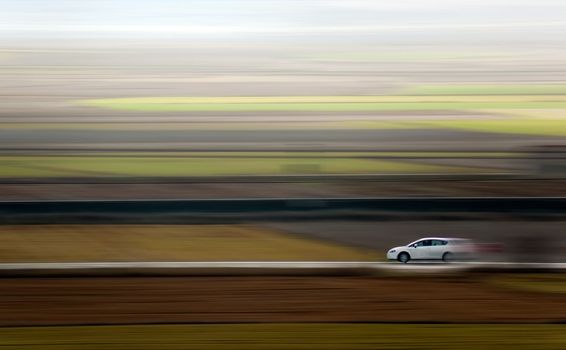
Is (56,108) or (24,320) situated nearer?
(24,320)

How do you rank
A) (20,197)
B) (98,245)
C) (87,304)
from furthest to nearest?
(20,197), (98,245), (87,304)

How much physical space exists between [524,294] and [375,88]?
54.3 ft

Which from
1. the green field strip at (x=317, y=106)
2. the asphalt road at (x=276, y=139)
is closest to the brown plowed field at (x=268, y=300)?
the asphalt road at (x=276, y=139)

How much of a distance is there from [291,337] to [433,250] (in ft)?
12.5

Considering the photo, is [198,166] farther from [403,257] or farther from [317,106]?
[403,257]

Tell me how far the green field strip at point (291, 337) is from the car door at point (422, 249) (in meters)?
2.96

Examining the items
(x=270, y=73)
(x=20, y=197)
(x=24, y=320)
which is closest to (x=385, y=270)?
(x=24, y=320)

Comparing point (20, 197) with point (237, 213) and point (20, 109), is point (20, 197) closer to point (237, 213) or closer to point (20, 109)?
point (237, 213)

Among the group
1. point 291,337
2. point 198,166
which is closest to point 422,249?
point 291,337

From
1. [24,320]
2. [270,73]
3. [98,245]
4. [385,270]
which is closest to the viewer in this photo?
Result: [24,320]

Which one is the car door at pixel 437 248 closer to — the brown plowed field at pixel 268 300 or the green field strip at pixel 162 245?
the green field strip at pixel 162 245

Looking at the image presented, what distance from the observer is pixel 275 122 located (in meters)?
21.0

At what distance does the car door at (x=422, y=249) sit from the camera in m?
9.29

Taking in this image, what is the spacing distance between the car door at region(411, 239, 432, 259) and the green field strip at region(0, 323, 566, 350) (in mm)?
2959
